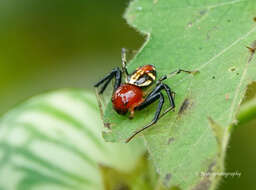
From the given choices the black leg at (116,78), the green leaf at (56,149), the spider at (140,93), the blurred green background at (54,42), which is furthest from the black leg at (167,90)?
the blurred green background at (54,42)

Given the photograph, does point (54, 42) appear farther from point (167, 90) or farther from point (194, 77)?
point (194, 77)

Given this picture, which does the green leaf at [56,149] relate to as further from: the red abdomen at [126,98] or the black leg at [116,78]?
the red abdomen at [126,98]

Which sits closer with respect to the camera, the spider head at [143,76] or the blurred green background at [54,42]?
the spider head at [143,76]

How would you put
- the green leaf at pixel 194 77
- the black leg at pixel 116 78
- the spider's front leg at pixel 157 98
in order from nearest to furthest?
the green leaf at pixel 194 77
the spider's front leg at pixel 157 98
the black leg at pixel 116 78

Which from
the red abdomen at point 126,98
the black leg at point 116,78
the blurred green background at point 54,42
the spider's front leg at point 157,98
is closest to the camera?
the spider's front leg at point 157,98

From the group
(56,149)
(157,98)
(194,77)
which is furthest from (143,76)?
(56,149)

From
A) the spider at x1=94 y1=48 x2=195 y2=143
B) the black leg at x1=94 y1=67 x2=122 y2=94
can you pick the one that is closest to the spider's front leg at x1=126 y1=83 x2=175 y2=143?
the spider at x1=94 y1=48 x2=195 y2=143

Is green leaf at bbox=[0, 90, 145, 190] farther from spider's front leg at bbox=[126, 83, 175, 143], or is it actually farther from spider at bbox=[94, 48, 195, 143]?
spider's front leg at bbox=[126, 83, 175, 143]
